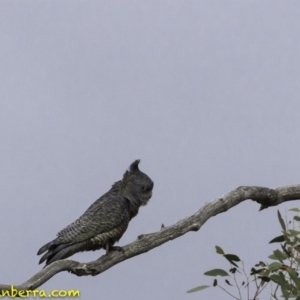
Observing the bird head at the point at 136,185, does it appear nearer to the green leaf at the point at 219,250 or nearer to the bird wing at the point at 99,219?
the bird wing at the point at 99,219

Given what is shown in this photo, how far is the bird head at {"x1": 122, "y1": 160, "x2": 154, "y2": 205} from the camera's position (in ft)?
25.9

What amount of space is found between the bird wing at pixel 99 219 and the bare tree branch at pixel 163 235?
431 millimetres

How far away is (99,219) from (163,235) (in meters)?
0.99

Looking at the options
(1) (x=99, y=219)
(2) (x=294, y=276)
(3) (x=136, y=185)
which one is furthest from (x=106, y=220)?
(2) (x=294, y=276)

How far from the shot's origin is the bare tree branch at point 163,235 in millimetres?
6258

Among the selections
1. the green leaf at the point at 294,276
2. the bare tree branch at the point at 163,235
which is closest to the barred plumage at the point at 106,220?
the bare tree branch at the point at 163,235

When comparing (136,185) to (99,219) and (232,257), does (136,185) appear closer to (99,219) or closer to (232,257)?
(99,219)

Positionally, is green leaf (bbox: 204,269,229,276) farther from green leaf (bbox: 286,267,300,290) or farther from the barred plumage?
the barred plumage

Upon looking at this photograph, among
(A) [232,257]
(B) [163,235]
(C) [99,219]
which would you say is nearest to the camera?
(A) [232,257]

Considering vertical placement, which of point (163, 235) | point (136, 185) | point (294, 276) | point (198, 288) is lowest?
point (294, 276)

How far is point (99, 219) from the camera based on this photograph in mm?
7590

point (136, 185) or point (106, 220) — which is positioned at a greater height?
point (136, 185)

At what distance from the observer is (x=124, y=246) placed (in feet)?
22.7

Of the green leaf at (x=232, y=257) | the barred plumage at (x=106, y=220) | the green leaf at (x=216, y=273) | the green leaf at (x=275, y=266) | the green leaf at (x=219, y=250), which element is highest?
the barred plumage at (x=106, y=220)
